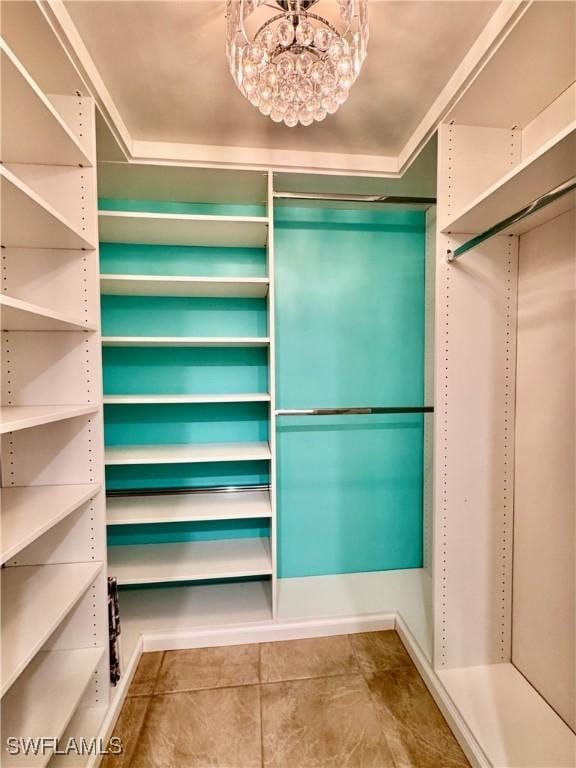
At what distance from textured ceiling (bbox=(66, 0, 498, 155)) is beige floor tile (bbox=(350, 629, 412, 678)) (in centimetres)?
231

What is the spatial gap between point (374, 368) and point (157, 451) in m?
1.26

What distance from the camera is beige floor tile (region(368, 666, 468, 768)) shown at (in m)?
1.15

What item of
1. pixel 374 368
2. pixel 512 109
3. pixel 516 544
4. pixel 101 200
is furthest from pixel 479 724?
pixel 101 200

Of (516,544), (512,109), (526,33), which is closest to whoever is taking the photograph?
(526,33)

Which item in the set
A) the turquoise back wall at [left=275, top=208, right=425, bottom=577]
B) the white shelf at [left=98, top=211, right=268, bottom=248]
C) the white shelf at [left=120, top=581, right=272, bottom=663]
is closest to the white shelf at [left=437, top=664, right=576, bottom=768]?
the turquoise back wall at [left=275, top=208, right=425, bottom=577]

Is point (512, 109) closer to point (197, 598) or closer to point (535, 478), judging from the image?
point (535, 478)

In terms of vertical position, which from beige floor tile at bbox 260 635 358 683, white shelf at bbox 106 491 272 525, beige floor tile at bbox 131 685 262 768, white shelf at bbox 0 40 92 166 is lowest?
beige floor tile at bbox 131 685 262 768

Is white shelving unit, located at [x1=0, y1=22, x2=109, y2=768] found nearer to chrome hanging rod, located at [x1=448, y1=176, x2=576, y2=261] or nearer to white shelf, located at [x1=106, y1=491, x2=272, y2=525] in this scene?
white shelf, located at [x1=106, y1=491, x2=272, y2=525]

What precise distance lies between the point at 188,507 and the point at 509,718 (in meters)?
1.46

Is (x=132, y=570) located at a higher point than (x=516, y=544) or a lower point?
lower

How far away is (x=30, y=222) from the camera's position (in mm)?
1013

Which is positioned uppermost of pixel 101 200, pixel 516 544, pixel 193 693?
pixel 101 200

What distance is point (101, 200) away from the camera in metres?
1.76

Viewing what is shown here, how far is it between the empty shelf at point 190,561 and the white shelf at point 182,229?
1.60 metres
